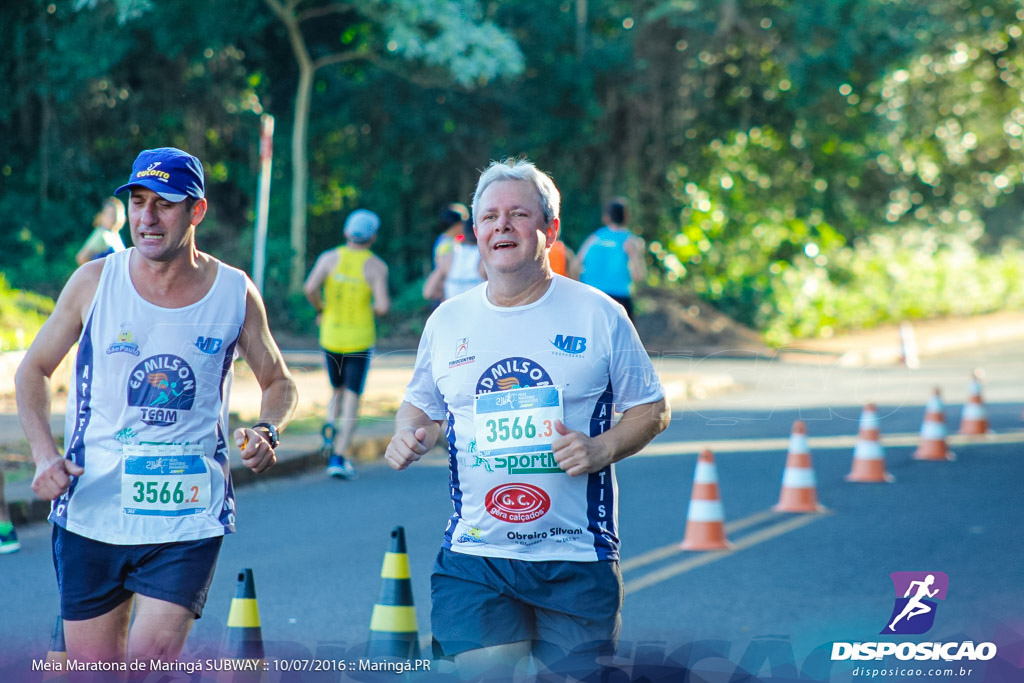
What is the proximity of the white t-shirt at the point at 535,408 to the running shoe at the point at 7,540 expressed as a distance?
4.85 metres

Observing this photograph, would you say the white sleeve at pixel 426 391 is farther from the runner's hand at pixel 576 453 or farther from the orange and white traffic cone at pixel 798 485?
the orange and white traffic cone at pixel 798 485

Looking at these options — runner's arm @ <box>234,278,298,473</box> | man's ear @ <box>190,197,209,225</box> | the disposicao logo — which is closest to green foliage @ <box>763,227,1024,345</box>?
the disposicao logo

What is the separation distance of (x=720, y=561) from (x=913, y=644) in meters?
2.96

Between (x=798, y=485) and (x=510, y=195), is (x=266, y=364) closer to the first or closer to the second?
(x=510, y=195)

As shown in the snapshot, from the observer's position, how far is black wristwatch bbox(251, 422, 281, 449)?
4039 millimetres

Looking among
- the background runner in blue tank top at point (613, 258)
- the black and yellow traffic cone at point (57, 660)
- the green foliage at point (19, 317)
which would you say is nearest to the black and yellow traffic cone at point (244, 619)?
the black and yellow traffic cone at point (57, 660)

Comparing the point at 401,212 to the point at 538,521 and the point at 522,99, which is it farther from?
the point at 538,521

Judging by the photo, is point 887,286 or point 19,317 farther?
point 887,286

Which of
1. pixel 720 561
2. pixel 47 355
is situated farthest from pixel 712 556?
pixel 47 355

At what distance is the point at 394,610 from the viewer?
542cm

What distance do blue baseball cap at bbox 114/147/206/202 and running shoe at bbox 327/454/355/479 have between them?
22.9ft

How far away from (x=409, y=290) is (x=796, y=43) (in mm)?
8038

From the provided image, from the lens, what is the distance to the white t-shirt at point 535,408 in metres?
3.65

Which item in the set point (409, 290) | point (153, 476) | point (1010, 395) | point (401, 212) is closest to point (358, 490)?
point (153, 476)
